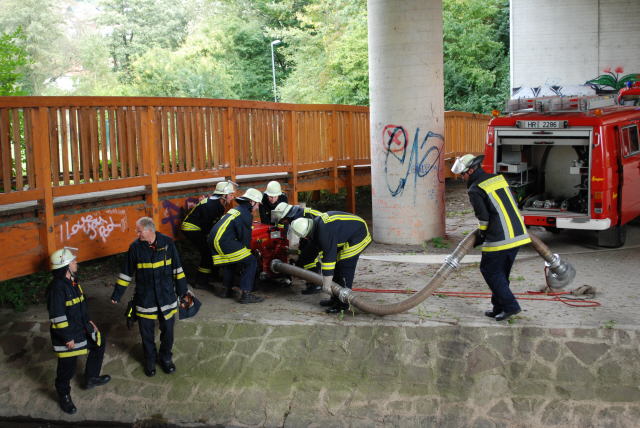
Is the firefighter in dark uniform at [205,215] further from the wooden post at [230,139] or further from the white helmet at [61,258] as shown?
the white helmet at [61,258]

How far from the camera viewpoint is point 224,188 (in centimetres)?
959

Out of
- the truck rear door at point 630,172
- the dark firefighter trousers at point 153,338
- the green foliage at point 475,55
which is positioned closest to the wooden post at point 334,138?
the truck rear door at point 630,172

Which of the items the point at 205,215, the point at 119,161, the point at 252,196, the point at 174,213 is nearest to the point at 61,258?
the point at 119,161

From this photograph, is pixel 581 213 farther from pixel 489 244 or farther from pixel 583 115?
pixel 489 244

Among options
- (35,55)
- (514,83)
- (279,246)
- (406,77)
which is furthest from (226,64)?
(279,246)

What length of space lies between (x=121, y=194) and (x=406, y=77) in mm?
5608

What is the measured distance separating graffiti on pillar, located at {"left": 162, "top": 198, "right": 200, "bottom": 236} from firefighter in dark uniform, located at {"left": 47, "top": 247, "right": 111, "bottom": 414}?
1835 mm

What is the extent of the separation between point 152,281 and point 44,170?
5.35ft

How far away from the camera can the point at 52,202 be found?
762 cm

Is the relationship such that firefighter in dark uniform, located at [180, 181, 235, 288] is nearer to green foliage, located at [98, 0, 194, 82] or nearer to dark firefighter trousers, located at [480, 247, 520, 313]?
dark firefighter trousers, located at [480, 247, 520, 313]

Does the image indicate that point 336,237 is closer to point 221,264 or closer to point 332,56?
point 221,264

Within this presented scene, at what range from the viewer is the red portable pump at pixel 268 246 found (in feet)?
31.3

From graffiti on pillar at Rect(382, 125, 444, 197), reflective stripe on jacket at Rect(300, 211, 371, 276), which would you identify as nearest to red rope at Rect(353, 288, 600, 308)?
reflective stripe on jacket at Rect(300, 211, 371, 276)

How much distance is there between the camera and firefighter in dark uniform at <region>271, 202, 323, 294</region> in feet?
29.2
